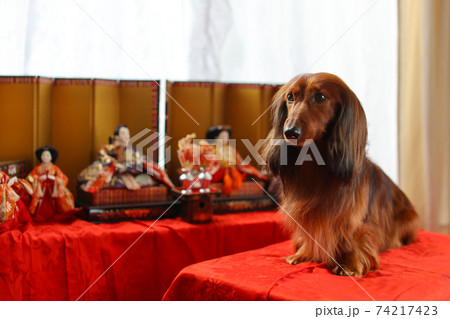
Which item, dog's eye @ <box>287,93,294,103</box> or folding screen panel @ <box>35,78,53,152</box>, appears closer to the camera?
dog's eye @ <box>287,93,294,103</box>

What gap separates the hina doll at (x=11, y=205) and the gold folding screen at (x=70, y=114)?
0.34 meters

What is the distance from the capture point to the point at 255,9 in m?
2.77

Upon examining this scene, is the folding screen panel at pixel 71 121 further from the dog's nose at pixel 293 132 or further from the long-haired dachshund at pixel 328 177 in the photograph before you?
the dog's nose at pixel 293 132

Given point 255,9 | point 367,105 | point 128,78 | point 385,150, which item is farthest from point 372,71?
point 128,78

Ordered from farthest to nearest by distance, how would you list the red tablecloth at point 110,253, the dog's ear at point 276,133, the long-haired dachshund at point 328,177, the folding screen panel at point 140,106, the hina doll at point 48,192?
the folding screen panel at point 140,106 → the hina doll at point 48,192 → the red tablecloth at point 110,253 → the dog's ear at point 276,133 → the long-haired dachshund at point 328,177

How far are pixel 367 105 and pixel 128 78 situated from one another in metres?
1.42

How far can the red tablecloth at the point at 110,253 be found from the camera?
1781 mm

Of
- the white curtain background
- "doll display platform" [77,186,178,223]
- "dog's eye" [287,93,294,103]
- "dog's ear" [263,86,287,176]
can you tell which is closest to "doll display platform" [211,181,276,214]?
"doll display platform" [77,186,178,223]

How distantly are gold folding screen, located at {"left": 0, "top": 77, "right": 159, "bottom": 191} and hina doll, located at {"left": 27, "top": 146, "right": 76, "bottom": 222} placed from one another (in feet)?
0.72

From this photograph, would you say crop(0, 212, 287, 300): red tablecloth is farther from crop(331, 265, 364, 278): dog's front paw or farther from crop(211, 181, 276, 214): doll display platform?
crop(331, 265, 364, 278): dog's front paw

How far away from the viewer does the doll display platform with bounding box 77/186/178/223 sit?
7.00ft

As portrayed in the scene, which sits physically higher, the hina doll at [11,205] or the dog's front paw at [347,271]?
the hina doll at [11,205]

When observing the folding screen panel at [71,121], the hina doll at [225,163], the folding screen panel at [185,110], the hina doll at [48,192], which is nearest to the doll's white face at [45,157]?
the hina doll at [48,192]

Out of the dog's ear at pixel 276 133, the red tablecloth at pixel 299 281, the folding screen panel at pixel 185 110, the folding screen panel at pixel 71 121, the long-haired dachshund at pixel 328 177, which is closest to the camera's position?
the red tablecloth at pixel 299 281
